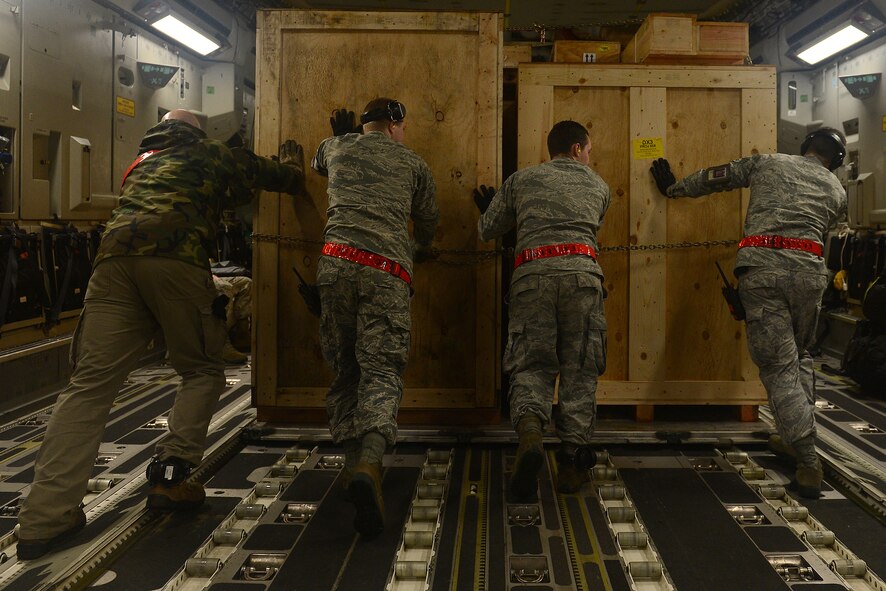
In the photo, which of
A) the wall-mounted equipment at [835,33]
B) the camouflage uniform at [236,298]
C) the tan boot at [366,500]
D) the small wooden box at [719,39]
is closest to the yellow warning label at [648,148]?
the small wooden box at [719,39]

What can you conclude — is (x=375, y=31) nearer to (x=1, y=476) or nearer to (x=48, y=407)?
(x=1, y=476)

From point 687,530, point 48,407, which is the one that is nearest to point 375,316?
point 687,530

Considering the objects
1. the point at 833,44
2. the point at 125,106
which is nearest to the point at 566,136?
the point at 125,106

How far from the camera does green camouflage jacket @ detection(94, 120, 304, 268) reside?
9.72 feet

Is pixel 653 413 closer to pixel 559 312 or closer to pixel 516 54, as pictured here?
pixel 559 312

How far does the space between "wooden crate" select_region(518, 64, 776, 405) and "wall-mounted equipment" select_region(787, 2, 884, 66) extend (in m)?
3.29

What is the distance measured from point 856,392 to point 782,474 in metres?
2.63

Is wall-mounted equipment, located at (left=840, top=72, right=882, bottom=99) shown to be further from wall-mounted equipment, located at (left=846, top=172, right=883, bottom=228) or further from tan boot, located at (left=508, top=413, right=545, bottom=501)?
tan boot, located at (left=508, top=413, right=545, bottom=501)

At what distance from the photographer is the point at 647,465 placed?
147 inches

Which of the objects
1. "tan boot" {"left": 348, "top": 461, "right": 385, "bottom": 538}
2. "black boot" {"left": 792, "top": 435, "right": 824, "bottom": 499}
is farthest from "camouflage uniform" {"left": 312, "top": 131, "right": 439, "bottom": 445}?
"black boot" {"left": 792, "top": 435, "right": 824, "bottom": 499}

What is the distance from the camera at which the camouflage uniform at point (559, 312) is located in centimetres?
337

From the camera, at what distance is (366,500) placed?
2.68 m

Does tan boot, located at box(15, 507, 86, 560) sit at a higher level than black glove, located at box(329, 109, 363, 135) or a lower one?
lower

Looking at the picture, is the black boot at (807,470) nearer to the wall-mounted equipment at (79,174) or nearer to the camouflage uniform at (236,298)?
the camouflage uniform at (236,298)
